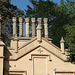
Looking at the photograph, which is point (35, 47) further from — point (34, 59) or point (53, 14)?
point (53, 14)

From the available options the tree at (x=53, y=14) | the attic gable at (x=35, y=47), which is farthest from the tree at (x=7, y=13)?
the attic gable at (x=35, y=47)

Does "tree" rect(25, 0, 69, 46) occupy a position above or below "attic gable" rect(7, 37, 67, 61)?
above

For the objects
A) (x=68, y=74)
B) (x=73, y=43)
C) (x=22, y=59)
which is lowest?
Result: (x=68, y=74)

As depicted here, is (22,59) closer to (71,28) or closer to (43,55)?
(43,55)

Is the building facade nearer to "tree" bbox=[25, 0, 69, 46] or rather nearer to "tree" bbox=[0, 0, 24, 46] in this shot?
"tree" bbox=[25, 0, 69, 46]

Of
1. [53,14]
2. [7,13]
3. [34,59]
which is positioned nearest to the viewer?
[34,59]

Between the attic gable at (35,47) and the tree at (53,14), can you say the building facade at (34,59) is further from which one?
the tree at (53,14)

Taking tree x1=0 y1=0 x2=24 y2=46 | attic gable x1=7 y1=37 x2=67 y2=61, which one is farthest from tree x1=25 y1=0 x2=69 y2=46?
attic gable x1=7 y1=37 x2=67 y2=61

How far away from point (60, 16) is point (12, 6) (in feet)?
37.9

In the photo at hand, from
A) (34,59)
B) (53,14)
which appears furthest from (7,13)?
(34,59)

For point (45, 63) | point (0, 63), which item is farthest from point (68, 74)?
point (0, 63)

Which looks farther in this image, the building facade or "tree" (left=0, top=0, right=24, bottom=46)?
"tree" (left=0, top=0, right=24, bottom=46)

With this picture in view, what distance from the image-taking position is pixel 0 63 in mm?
22922

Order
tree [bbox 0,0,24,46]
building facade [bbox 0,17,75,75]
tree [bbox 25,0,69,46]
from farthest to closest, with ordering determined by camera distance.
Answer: tree [bbox 0,0,24,46] → tree [bbox 25,0,69,46] → building facade [bbox 0,17,75,75]
